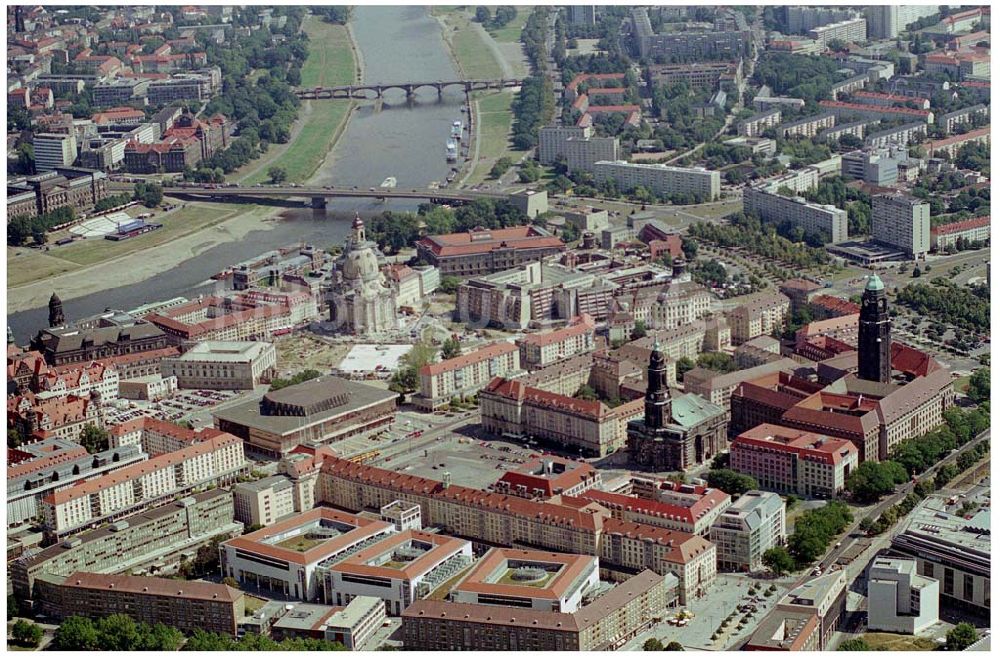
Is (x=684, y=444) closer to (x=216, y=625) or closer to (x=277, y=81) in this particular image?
(x=216, y=625)

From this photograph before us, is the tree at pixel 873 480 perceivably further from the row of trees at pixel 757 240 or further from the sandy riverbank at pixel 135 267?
the sandy riverbank at pixel 135 267

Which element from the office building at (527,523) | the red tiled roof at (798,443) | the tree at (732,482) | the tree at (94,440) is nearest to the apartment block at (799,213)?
the red tiled roof at (798,443)

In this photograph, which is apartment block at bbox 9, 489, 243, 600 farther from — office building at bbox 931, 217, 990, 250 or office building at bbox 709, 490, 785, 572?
office building at bbox 931, 217, 990, 250

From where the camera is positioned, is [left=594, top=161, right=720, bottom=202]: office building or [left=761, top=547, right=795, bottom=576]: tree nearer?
[left=761, top=547, right=795, bottom=576]: tree

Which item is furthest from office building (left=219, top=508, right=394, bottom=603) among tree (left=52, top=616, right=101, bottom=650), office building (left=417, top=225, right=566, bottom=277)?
office building (left=417, top=225, right=566, bottom=277)

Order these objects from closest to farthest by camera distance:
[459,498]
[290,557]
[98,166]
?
[290,557]
[459,498]
[98,166]

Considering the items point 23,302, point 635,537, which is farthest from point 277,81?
point 635,537
